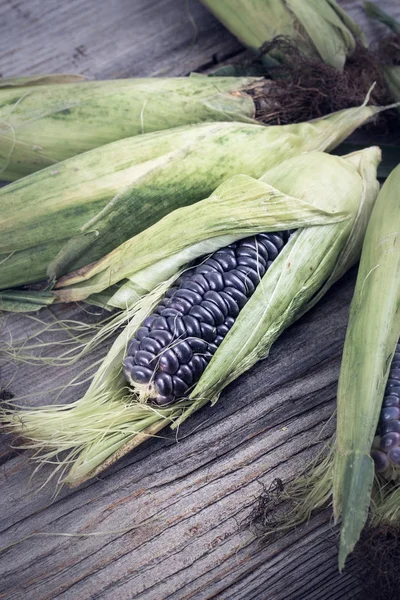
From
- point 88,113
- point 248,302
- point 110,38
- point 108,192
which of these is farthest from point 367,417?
point 110,38

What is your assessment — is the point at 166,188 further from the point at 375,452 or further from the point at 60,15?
the point at 60,15

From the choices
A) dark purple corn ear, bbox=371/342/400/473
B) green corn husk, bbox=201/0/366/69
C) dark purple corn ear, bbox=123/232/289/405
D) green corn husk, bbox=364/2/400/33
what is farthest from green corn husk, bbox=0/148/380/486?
green corn husk, bbox=364/2/400/33

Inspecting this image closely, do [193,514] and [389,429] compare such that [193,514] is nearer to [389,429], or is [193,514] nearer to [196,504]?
[196,504]

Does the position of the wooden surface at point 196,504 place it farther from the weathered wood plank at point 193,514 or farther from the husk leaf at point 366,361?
the husk leaf at point 366,361

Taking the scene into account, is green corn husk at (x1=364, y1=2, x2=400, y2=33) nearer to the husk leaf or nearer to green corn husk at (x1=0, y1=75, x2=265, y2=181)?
green corn husk at (x1=0, y1=75, x2=265, y2=181)

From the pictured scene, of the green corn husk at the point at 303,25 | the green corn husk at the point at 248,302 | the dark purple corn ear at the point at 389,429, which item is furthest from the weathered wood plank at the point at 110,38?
the dark purple corn ear at the point at 389,429

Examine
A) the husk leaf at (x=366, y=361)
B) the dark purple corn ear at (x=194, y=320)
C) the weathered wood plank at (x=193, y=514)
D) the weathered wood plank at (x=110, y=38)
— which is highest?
the weathered wood plank at (x=110, y=38)
